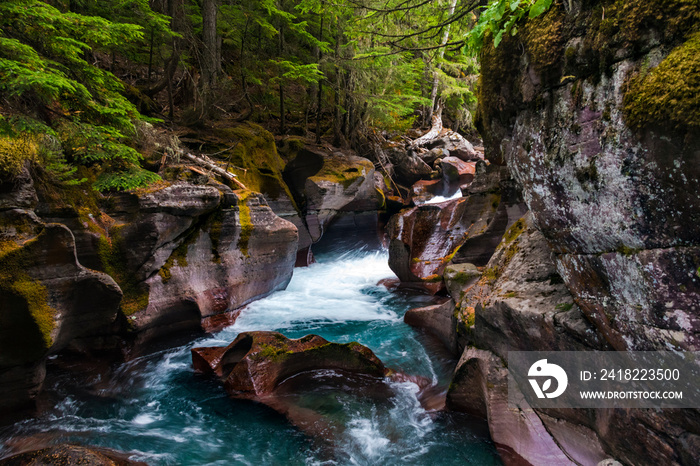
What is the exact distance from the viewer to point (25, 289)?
185 inches

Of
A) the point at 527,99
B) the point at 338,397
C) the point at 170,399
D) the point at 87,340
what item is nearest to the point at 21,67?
the point at 87,340

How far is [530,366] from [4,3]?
7.55 meters

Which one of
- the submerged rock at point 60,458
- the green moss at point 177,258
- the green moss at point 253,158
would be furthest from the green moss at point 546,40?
the green moss at point 253,158

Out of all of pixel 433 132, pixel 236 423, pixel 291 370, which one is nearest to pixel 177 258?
pixel 291 370

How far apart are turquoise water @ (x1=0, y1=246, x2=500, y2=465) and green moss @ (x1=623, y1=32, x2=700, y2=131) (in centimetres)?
401

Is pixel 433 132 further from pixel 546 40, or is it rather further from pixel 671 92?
pixel 671 92

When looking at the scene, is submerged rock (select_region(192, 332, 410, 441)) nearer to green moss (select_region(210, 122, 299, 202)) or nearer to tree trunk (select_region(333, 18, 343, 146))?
green moss (select_region(210, 122, 299, 202))

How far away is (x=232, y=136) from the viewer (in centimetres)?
1162

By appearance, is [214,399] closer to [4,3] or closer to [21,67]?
[21,67]

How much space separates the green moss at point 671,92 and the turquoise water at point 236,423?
4.01 metres

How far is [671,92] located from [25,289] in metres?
6.94

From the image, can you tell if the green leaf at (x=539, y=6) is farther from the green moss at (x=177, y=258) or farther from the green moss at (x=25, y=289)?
the green moss at (x=177, y=258)

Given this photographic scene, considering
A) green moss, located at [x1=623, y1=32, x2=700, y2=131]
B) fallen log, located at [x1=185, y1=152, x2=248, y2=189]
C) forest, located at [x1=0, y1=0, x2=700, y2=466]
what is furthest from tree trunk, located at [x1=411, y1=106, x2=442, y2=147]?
green moss, located at [x1=623, y1=32, x2=700, y2=131]

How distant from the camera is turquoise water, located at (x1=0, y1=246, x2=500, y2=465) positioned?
457 cm
